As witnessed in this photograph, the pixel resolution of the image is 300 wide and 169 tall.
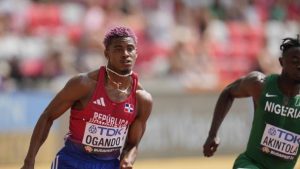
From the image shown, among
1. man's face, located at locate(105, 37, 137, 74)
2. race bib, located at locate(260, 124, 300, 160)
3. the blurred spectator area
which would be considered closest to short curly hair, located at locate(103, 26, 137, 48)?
man's face, located at locate(105, 37, 137, 74)

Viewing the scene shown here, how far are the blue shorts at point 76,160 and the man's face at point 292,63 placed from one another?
184 centimetres

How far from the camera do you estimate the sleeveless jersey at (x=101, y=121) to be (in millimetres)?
7168

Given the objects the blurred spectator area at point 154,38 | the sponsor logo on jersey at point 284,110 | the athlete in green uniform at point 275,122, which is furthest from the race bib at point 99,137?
the blurred spectator area at point 154,38

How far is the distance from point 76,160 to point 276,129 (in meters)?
1.94

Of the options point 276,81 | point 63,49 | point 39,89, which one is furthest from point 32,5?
point 276,81

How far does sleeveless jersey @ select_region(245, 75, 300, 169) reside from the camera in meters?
7.80

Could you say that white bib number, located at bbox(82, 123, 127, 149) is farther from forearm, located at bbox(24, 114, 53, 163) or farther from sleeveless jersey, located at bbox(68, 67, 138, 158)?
forearm, located at bbox(24, 114, 53, 163)

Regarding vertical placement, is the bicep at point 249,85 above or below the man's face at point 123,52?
below

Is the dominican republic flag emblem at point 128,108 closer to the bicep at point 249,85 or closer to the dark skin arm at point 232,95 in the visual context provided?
the dark skin arm at point 232,95

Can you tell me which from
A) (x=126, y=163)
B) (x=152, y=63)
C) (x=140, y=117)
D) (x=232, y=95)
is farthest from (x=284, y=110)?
(x=152, y=63)

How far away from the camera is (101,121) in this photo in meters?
7.21

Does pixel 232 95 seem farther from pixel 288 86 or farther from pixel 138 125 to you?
pixel 138 125

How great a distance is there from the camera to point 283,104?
782cm

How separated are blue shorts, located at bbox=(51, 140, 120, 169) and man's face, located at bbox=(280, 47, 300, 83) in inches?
72.6
